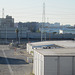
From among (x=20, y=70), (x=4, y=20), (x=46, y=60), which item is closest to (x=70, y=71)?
(x=46, y=60)

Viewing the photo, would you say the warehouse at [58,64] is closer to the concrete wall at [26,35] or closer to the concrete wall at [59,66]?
the concrete wall at [59,66]

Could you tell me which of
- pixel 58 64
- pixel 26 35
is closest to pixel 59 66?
pixel 58 64

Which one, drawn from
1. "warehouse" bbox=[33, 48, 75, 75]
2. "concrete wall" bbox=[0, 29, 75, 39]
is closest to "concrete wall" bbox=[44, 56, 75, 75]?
"warehouse" bbox=[33, 48, 75, 75]

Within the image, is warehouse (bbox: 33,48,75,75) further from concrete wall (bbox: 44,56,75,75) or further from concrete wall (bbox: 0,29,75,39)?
concrete wall (bbox: 0,29,75,39)

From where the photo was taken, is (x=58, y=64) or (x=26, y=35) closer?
(x=58, y=64)

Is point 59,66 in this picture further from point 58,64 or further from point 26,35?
point 26,35

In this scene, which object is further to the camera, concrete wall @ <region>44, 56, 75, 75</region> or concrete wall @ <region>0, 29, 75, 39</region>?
concrete wall @ <region>0, 29, 75, 39</region>

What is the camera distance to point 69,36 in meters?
43.8

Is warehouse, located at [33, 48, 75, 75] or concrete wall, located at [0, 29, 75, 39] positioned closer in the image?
warehouse, located at [33, 48, 75, 75]

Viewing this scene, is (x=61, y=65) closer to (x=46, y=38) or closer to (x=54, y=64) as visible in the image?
(x=54, y=64)

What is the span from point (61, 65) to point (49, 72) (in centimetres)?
58

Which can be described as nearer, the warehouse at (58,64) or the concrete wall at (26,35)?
the warehouse at (58,64)

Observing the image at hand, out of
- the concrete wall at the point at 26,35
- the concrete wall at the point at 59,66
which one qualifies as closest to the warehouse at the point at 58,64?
the concrete wall at the point at 59,66

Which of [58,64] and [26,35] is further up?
[58,64]
